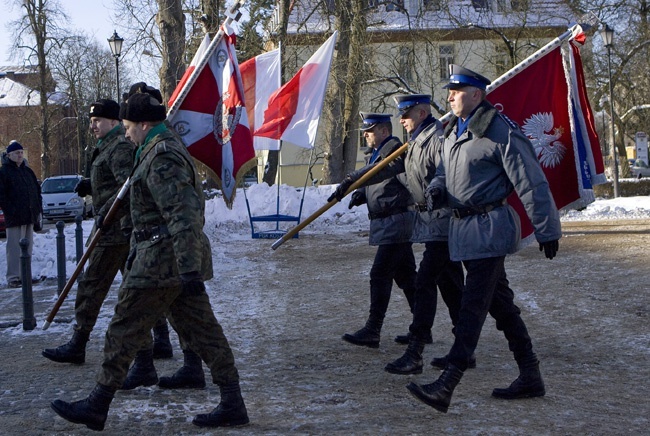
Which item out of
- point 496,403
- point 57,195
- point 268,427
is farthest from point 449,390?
point 57,195

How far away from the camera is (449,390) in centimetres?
494

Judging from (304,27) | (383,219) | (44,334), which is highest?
(304,27)

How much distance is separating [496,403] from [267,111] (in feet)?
29.9

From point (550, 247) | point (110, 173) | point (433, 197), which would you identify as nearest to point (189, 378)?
point (110, 173)

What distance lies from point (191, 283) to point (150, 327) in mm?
508

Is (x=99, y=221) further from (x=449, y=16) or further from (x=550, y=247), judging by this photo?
(x=449, y=16)

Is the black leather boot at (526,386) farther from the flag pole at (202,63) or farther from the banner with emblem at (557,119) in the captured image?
the flag pole at (202,63)

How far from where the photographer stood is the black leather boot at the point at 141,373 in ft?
18.9

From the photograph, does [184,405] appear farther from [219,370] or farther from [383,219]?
[383,219]

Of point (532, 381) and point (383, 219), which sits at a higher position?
point (383, 219)

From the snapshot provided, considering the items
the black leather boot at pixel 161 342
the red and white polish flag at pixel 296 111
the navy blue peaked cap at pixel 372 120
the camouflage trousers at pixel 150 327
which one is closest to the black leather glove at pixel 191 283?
the camouflage trousers at pixel 150 327

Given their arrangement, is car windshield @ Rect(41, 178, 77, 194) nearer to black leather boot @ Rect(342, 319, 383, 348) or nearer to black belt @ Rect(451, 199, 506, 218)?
black leather boot @ Rect(342, 319, 383, 348)

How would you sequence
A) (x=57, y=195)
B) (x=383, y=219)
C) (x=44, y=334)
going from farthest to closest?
(x=57, y=195) → (x=44, y=334) → (x=383, y=219)

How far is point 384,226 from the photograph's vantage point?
22.3 ft
